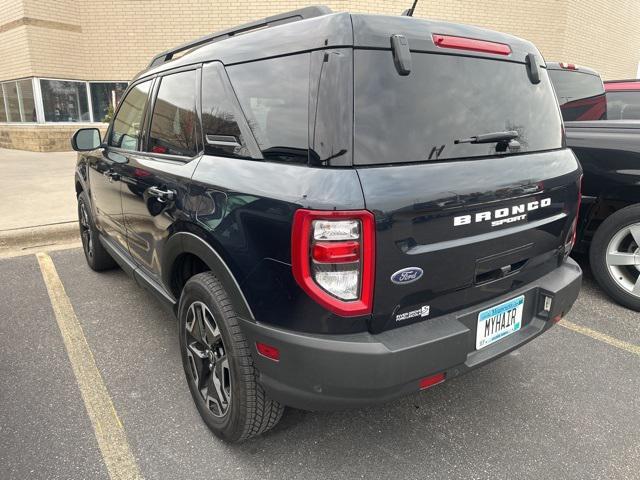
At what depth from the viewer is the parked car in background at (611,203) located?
3.62 meters

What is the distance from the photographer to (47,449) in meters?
2.23

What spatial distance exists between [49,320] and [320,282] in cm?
286

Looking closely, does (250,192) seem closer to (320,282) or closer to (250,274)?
(250,274)

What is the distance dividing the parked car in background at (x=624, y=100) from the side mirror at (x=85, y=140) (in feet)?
18.4

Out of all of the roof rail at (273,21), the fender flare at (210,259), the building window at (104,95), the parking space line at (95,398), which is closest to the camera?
the fender flare at (210,259)

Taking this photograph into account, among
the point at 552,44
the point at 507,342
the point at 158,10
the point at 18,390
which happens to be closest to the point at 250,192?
the point at 507,342

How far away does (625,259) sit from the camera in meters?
3.71

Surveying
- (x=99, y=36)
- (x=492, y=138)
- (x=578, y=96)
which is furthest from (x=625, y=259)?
(x=99, y=36)

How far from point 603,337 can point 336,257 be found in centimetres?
262

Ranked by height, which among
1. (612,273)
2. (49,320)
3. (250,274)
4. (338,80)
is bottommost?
(49,320)

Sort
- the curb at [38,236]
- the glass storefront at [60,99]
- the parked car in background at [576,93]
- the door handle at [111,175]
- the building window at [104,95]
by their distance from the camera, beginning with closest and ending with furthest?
the door handle at [111,175] < the parked car in background at [576,93] < the curb at [38,236] < the glass storefront at [60,99] < the building window at [104,95]

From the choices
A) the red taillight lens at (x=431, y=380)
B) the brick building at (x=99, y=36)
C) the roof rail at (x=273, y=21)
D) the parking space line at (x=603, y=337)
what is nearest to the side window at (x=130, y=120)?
the roof rail at (x=273, y=21)

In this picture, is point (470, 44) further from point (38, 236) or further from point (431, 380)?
point (38, 236)

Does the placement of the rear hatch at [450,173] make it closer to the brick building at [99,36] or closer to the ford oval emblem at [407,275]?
the ford oval emblem at [407,275]
